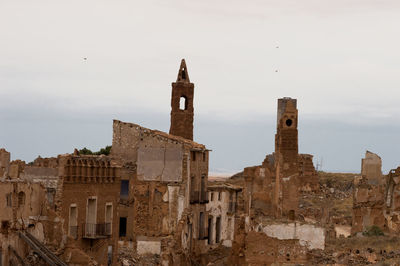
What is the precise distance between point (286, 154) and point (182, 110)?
41.3 feet

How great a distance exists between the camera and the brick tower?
7194 cm

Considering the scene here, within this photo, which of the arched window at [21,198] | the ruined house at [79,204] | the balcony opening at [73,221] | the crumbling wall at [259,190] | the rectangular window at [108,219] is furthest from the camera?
the crumbling wall at [259,190]

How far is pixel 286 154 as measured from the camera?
73.6m

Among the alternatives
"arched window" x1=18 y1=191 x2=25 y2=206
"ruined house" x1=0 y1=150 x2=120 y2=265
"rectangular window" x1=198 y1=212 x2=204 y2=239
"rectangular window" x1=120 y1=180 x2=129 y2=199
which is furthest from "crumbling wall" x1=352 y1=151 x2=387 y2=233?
"arched window" x1=18 y1=191 x2=25 y2=206

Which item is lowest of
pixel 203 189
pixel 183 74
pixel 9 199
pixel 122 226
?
pixel 122 226

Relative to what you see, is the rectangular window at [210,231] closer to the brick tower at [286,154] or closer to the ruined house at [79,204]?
the brick tower at [286,154]

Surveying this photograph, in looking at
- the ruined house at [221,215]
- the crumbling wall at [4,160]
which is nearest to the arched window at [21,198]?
the crumbling wall at [4,160]

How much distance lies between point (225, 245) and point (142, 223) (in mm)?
10106

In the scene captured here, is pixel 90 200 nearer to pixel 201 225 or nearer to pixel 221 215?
pixel 201 225

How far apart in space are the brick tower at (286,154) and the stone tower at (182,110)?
1119cm

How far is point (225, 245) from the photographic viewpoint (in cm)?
6006

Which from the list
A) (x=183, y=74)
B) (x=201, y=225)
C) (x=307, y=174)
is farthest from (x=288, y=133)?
(x=307, y=174)

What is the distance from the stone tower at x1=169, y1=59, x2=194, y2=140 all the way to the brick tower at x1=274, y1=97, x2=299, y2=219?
1119 centimetres

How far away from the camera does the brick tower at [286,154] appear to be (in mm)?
71938
